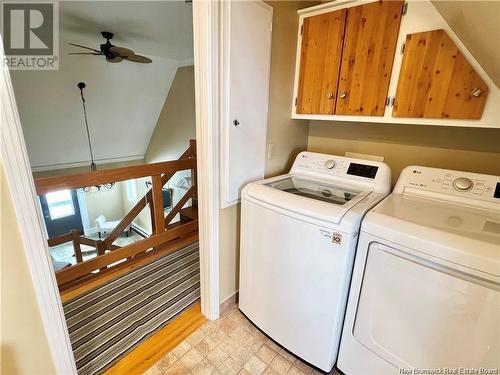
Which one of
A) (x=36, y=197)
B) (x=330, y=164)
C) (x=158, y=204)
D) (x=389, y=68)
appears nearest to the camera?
(x=36, y=197)

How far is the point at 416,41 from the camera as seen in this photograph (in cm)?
128

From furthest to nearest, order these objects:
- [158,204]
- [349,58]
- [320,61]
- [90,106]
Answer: [90,106] → [158,204] → [320,61] → [349,58]

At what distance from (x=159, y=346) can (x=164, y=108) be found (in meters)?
4.33

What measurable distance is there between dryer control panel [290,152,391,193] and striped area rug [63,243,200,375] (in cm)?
137

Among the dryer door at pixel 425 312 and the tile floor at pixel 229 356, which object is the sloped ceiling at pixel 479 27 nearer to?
the dryer door at pixel 425 312

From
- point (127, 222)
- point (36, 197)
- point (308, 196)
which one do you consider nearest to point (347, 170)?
point (308, 196)

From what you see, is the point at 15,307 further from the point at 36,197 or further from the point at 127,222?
the point at 127,222

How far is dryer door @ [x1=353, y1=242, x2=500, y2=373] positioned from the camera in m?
0.89

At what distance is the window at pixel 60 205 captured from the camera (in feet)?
19.0

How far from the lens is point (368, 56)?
1.44 m

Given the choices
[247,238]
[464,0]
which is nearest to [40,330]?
[247,238]

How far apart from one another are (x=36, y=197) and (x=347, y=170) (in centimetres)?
167

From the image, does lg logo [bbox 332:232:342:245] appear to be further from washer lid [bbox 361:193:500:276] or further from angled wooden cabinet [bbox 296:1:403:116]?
angled wooden cabinet [bbox 296:1:403:116]

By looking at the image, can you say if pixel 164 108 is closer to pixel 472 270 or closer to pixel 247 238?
pixel 247 238
